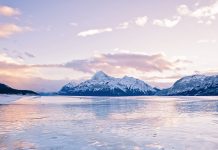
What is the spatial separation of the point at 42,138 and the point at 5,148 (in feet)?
16.0

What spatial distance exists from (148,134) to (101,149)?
758 cm

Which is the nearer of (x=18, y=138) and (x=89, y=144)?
(x=89, y=144)

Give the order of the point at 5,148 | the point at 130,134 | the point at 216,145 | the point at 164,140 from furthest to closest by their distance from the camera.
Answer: the point at 130,134 → the point at 164,140 → the point at 216,145 → the point at 5,148

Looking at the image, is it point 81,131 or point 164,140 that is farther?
point 81,131

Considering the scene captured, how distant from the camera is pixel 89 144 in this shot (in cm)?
2227

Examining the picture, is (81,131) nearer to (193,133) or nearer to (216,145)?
(193,133)

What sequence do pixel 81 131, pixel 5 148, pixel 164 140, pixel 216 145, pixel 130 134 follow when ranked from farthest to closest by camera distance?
pixel 81 131
pixel 130 134
pixel 164 140
pixel 216 145
pixel 5 148

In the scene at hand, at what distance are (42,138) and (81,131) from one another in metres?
5.06

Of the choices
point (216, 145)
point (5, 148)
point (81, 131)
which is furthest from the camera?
point (81, 131)

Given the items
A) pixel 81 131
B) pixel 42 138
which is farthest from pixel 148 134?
pixel 42 138

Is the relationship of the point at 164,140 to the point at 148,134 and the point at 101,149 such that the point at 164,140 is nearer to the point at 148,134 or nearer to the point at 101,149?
the point at 148,134

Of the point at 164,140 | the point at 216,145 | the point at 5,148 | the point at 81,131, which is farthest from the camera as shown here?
the point at 81,131

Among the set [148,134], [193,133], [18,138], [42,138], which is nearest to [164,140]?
[148,134]

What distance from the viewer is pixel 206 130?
29.8 meters
